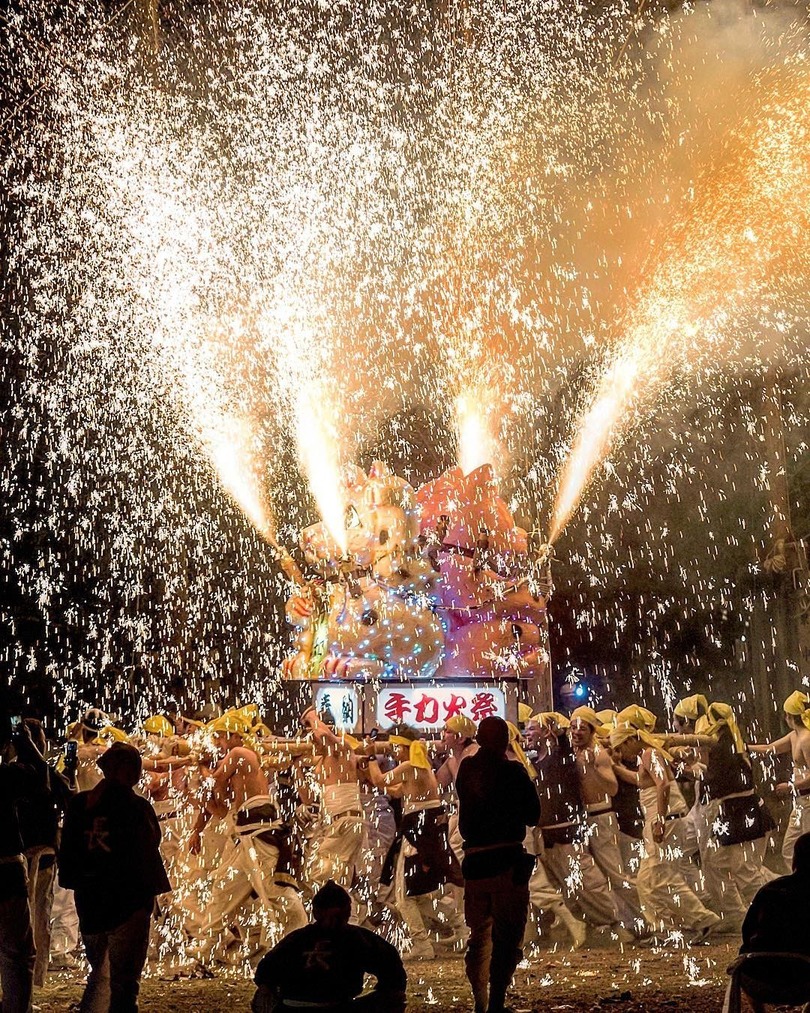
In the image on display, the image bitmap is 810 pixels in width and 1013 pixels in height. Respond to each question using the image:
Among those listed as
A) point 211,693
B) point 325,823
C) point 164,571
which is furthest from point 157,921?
point 164,571

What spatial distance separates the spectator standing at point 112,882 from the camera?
457cm

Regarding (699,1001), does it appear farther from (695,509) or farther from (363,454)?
(363,454)

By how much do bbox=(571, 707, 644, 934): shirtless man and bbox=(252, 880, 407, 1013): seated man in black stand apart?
5.51m

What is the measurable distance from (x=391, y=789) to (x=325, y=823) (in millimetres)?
610

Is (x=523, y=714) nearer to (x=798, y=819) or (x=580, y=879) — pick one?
(x=580, y=879)

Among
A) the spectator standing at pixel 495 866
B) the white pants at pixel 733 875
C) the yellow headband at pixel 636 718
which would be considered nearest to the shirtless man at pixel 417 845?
the yellow headband at pixel 636 718

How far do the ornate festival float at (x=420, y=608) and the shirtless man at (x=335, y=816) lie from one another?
442 cm

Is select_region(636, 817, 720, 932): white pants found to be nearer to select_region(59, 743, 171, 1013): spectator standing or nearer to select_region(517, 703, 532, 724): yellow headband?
select_region(517, 703, 532, 724): yellow headband

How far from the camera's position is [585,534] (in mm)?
26625

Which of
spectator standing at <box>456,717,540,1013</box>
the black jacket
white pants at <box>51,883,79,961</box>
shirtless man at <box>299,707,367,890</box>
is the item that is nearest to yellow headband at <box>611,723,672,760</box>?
shirtless man at <box>299,707,367,890</box>

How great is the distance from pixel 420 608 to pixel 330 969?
35.5 ft

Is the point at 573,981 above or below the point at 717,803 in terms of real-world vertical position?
below

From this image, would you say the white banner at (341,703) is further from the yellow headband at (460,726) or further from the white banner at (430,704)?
the yellow headband at (460,726)

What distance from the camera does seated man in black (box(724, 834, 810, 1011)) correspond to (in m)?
3.54
